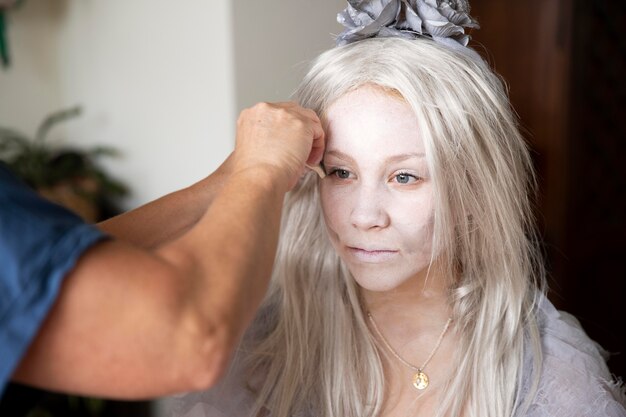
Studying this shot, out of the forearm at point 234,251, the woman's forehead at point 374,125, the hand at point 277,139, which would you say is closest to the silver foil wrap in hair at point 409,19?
the woman's forehead at point 374,125

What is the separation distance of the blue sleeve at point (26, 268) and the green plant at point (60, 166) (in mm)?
1642

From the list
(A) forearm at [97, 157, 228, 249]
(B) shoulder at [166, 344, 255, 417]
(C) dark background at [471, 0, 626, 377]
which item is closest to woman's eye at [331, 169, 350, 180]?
(A) forearm at [97, 157, 228, 249]

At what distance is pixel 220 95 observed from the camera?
1.75 metres

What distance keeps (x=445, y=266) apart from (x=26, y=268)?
86 cm

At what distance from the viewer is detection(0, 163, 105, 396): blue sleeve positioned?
26.5 inches

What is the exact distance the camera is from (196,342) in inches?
27.9

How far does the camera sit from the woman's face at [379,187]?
119 cm

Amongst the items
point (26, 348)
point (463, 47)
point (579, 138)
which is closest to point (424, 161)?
point (463, 47)

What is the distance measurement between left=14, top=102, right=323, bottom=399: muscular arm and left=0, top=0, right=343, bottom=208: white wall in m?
0.89

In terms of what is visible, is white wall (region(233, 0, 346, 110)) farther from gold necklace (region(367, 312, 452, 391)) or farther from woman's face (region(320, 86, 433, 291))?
Answer: gold necklace (region(367, 312, 452, 391))

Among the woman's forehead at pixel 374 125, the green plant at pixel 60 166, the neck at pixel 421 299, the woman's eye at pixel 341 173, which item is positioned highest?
the woman's forehead at pixel 374 125

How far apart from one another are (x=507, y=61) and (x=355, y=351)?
5.98ft

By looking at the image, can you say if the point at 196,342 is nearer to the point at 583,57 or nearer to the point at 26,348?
the point at 26,348

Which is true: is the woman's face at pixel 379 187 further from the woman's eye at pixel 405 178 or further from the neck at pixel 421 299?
the neck at pixel 421 299
